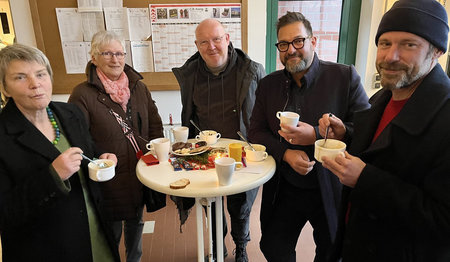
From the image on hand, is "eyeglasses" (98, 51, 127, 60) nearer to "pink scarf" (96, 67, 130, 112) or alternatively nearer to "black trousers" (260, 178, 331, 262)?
"pink scarf" (96, 67, 130, 112)

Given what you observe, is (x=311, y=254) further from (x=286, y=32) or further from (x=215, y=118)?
(x=286, y=32)

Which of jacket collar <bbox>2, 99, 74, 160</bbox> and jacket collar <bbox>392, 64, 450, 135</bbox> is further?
jacket collar <bbox>2, 99, 74, 160</bbox>

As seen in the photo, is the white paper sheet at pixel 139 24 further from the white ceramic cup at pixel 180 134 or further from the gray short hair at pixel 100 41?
the white ceramic cup at pixel 180 134

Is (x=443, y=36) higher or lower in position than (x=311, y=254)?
higher

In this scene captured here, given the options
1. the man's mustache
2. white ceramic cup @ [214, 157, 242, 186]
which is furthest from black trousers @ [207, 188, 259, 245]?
the man's mustache

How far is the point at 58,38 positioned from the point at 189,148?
2.14 metres

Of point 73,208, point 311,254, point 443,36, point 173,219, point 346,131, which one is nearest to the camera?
point 443,36

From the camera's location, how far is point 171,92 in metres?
3.23

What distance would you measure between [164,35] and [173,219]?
6.02 ft

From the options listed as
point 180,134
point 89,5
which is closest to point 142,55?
point 89,5

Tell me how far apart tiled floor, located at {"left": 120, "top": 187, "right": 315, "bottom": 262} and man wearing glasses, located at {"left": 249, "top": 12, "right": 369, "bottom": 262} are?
2.19 ft

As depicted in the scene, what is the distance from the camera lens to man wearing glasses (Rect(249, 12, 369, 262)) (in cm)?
157

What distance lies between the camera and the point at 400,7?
1037mm

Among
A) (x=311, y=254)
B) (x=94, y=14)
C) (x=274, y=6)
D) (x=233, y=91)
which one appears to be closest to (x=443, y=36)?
(x=233, y=91)
